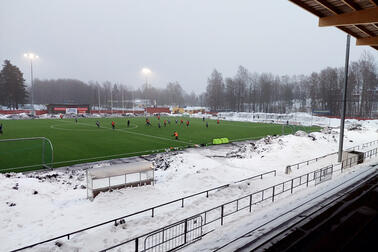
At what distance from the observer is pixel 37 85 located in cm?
14462

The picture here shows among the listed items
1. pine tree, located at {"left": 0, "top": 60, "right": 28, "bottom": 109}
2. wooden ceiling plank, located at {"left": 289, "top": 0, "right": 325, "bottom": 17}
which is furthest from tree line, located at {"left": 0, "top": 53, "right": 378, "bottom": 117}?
wooden ceiling plank, located at {"left": 289, "top": 0, "right": 325, "bottom": 17}

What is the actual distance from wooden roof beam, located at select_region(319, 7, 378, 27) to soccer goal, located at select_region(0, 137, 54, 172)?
1875cm

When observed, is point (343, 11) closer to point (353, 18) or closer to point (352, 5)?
point (353, 18)

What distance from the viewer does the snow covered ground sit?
822 centimetres

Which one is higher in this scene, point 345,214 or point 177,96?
point 177,96

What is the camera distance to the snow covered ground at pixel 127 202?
324 inches

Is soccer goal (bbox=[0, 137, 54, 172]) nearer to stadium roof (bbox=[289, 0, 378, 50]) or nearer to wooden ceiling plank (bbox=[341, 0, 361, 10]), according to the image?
stadium roof (bbox=[289, 0, 378, 50])

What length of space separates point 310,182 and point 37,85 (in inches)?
6609

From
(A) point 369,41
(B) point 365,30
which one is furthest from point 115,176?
(A) point 369,41

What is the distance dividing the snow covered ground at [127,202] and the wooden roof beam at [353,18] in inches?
304

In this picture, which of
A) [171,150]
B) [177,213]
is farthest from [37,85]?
[177,213]

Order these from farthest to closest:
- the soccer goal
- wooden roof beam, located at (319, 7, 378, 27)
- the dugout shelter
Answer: the soccer goal < the dugout shelter < wooden roof beam, located at (319, 7, 378, 27)

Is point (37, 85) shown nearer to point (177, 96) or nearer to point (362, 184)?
point (177, 96)

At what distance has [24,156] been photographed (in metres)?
21.2
